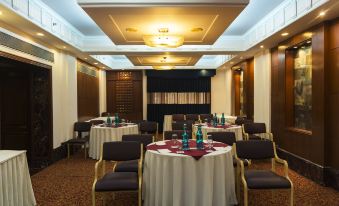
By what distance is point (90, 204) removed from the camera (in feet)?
13.5

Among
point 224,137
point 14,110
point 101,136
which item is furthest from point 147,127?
point 224,137

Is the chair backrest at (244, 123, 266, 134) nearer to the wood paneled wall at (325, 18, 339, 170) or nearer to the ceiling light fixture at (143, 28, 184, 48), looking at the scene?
the wood paneled wall at (325, 18, 339, 170)

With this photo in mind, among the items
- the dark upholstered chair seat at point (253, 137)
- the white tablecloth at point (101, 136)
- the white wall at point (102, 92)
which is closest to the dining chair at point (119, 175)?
the white tablecloth at point (101, 136)

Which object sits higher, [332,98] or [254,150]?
[332,98]

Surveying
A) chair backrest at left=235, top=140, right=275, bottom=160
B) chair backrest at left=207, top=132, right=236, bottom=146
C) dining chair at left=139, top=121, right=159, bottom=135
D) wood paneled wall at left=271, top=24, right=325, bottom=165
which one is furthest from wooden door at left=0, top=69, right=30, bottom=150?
wood paneled wall at left=271, top=24, right=325, bottom=165

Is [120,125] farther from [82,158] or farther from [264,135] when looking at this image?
[264,135]

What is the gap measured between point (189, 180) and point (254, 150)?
124 centimetres

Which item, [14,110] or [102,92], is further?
[102,92]

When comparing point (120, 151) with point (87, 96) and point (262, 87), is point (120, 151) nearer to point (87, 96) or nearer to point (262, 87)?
point (262, 87)

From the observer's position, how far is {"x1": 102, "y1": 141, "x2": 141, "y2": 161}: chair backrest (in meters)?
4.06

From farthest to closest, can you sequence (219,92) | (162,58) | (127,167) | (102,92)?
(219,92)
(102,92)
(162,58)
(127,167)

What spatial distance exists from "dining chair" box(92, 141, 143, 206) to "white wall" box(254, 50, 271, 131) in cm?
474

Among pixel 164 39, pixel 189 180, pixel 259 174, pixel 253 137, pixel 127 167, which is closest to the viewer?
pixel 189 180

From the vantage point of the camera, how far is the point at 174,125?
24.2ft
